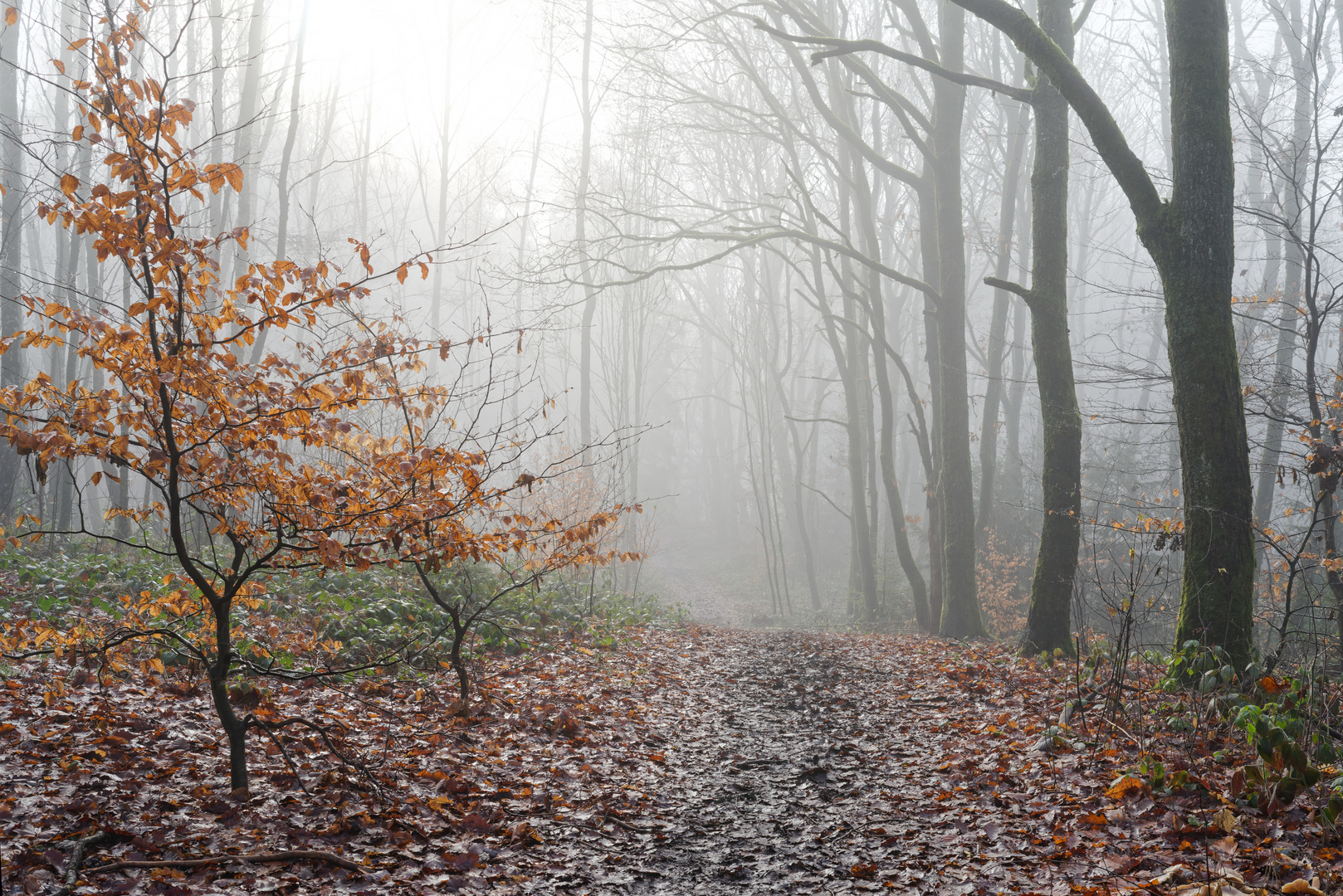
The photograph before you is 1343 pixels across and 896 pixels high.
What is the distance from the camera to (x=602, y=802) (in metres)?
4.25

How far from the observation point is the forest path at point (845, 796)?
336 centimetres

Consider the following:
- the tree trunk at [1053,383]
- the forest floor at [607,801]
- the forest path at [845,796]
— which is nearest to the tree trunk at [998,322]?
the tree trunk at [1053,383]

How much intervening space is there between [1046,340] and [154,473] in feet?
25.2

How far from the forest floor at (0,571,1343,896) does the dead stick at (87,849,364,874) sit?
0.09ft

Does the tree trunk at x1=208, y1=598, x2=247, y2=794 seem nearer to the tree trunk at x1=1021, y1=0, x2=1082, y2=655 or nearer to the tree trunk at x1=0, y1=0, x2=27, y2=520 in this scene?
the tree trunk at x1=1021, y1=0, x2=1082, y2=655

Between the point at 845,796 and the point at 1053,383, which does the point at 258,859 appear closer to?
the point at 845,796

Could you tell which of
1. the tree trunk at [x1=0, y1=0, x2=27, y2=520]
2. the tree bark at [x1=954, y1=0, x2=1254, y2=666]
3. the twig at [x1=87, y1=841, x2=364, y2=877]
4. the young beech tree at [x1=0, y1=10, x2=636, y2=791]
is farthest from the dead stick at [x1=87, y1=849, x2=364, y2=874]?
the tree trunk at [x1=0, y1=0, x2=27, y2=520]

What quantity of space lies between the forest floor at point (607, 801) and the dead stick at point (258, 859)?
1.1 inches

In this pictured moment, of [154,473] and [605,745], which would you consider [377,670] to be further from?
[154,473]

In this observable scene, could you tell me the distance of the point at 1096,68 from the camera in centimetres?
2614

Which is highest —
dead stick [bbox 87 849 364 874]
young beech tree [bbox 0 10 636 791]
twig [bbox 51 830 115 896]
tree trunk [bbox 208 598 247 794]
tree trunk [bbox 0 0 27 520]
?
tree trunk [bbox 0 0 27 520]

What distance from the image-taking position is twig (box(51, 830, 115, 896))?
2.65 metres

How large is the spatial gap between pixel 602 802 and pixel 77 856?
2.37 m

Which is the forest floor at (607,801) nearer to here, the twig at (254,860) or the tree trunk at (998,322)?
the twig at (254,860)
